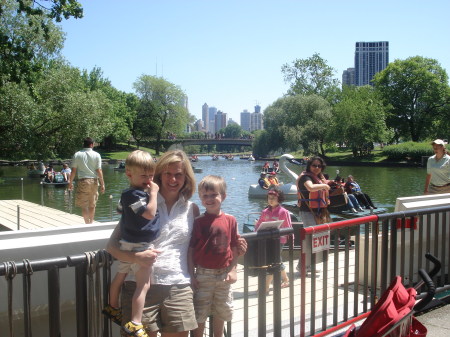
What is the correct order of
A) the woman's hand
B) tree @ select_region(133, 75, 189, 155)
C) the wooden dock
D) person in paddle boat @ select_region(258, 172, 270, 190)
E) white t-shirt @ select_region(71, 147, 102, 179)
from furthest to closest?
tree @ select_region(133, 75, 189, 155) → person in paddle boat @ select_region(258, 172, 270, 190) → the wooden dock → white t-shirt @ select_region(71, 147, 102, 179) → the woman's hand

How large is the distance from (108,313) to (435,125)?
81515 mm

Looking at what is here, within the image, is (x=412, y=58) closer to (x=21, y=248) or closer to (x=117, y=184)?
(x=117, y=184)

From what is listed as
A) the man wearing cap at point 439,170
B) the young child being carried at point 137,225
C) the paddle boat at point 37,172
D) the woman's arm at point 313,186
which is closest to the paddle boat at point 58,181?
the paddle boat at point 37,172

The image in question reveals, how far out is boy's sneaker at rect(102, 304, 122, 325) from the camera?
318cm

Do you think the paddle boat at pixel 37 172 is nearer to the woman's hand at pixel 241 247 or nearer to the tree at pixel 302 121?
the tree at pixel 302 121

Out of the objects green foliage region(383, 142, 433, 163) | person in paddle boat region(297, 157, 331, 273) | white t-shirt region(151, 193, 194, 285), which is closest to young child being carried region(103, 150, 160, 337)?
white t-shirt region(151, 193, 194, 285)

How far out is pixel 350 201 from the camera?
20.0 m

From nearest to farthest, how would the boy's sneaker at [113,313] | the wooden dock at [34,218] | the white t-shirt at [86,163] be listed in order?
the boy's sneaker at [113,313], the white t-shirt at [86,163], the wooden dock at [34,218]

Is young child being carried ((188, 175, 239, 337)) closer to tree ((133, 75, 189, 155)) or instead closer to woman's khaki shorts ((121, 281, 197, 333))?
woman's khaki shorts ((121, 281, 197, 333))

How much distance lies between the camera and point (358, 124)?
69188 millimetres

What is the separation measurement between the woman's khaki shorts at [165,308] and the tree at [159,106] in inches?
3430

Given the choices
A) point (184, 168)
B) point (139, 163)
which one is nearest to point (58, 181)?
point (184, 168)

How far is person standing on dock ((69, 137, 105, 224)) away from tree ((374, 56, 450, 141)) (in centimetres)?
7055

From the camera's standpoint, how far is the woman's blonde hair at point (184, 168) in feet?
11.3
